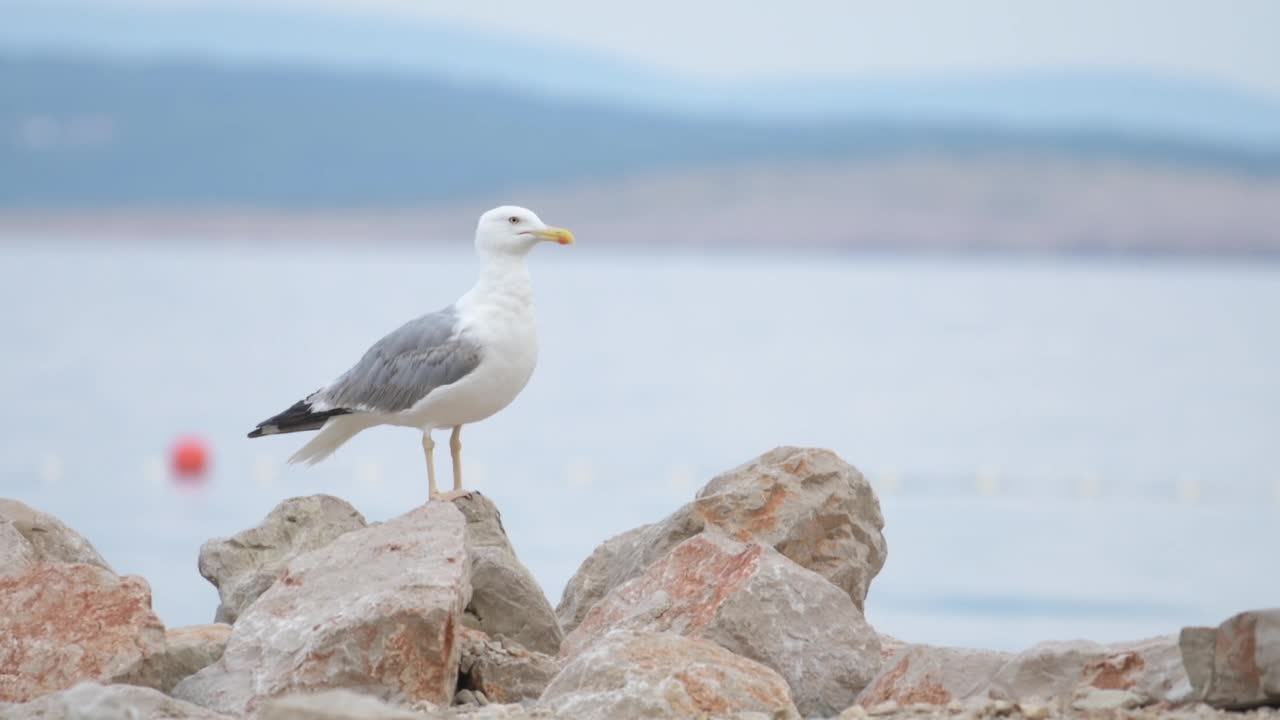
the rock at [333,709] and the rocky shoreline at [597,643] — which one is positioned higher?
the rocky shoreline at [597,643]

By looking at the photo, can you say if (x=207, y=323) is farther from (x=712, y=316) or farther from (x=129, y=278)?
(x=129, y=278)

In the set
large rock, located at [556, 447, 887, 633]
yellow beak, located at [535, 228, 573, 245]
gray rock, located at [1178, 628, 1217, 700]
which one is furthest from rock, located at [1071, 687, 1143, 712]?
yellow beak, located at [535, 228, 573, 245]

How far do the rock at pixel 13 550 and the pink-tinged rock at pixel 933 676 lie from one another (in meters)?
2.89

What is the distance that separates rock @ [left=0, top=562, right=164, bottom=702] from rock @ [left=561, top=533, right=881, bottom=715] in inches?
54.2

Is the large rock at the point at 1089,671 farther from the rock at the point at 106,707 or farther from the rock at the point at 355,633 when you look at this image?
the rock at the point at 106,707

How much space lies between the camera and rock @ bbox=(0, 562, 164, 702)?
21.5 feet

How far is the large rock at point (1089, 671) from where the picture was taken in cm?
602

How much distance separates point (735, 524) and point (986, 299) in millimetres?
54190

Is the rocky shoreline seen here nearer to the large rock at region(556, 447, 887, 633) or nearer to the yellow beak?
the large rock at region(556, 447, 887, 633)

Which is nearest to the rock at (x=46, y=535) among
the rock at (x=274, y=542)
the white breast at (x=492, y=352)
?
the rock at (x=274, y=542)

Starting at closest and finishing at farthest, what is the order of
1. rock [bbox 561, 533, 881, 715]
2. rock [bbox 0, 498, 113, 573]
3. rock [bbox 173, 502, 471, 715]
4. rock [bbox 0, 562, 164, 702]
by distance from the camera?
rock [bbox 173, 502, 471, 715], rock [bbox 0, 562, 164, 702], rock [bbox 561, 533, 881, 715], rock [bbox 0, 498, 113, 573]

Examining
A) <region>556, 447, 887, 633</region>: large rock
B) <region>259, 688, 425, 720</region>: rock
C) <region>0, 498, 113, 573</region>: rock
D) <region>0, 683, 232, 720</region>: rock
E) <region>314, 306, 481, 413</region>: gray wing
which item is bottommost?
<region>0, 683, 232, 720</region>: rock

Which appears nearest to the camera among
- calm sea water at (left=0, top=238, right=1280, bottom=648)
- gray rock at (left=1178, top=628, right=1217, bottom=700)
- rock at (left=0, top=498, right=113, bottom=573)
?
gray rock at (left=1178, top=628, right=1217, bottom=700)

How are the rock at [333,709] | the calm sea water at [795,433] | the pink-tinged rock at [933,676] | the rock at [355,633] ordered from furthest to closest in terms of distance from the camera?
1. the calm sea water at [795,433]
2. the rock at [355,633]
3. the pink-tinged rock at [933,676]
4. the rock at [333,709]
